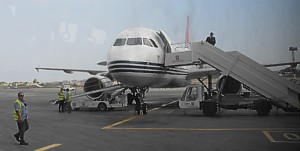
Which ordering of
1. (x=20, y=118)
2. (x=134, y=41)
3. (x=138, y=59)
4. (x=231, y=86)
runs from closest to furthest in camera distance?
1. (x=20, y=118)
2. (x=138, y=59)
3. (x=134, y=41)
4. (x=231, y=86)

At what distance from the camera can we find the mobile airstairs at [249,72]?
48.2 feet

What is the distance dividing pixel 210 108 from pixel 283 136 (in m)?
6.44

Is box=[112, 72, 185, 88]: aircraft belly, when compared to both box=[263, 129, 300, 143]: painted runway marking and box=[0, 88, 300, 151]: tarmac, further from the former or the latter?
box=[263, 129, 300, 143]: painted runway marking

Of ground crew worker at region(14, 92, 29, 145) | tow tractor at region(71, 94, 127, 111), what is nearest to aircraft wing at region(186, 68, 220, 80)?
tow tractor at region(71, 94, 127, 111)

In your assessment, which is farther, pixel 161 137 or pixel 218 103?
pixel 218 103

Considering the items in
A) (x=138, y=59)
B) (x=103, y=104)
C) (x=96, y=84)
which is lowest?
(x=103, y=104)

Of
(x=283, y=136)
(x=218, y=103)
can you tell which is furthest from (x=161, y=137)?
(x=218, y=103)

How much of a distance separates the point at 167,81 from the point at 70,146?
1198 cm

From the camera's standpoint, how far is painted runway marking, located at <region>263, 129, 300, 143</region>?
9383mm

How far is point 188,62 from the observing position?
17.1 metres

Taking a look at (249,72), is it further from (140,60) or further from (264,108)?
(140,60)

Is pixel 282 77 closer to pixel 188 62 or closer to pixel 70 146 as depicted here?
pixel 188 62

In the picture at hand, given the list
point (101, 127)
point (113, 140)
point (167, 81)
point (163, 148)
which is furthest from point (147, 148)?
point (167, 81)

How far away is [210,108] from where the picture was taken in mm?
16469
